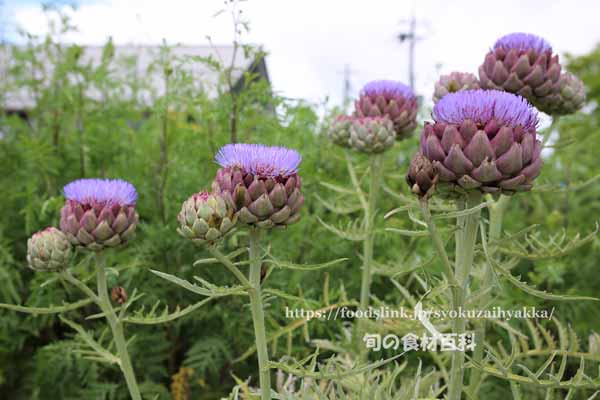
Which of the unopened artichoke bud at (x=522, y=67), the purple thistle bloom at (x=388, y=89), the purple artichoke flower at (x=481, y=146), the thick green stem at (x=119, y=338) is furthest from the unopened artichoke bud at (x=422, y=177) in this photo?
the purple thistle bloom at (x=388, y=89)

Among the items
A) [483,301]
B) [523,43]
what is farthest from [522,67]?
[483,301]

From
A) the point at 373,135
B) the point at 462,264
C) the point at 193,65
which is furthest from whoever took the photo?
the point at 193,65

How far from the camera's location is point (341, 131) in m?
1.34

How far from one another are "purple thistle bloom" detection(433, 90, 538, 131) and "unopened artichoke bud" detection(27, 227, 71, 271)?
64 cm

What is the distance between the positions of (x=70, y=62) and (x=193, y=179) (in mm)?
554

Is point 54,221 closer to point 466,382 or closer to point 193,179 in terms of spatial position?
point 193,179

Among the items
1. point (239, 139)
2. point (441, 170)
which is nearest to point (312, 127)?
point (239, 139)

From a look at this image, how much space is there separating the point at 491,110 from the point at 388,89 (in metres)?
0.60

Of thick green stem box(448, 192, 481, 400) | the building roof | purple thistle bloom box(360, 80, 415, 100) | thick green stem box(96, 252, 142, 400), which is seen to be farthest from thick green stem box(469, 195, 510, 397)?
the building roof

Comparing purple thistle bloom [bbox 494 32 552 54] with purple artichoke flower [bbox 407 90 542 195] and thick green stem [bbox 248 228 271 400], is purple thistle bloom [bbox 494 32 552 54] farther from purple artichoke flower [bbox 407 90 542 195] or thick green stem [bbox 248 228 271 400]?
thick green stem [bbox 248 228 271 400]

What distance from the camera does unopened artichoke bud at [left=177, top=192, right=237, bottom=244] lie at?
2.30 feet

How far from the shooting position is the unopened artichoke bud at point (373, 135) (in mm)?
1192

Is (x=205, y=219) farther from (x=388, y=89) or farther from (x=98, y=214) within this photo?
(x=388, y=89)

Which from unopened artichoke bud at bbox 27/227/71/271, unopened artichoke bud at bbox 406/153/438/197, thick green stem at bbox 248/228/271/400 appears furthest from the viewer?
unopened artichoke bud at bbox 27/227/71/271
